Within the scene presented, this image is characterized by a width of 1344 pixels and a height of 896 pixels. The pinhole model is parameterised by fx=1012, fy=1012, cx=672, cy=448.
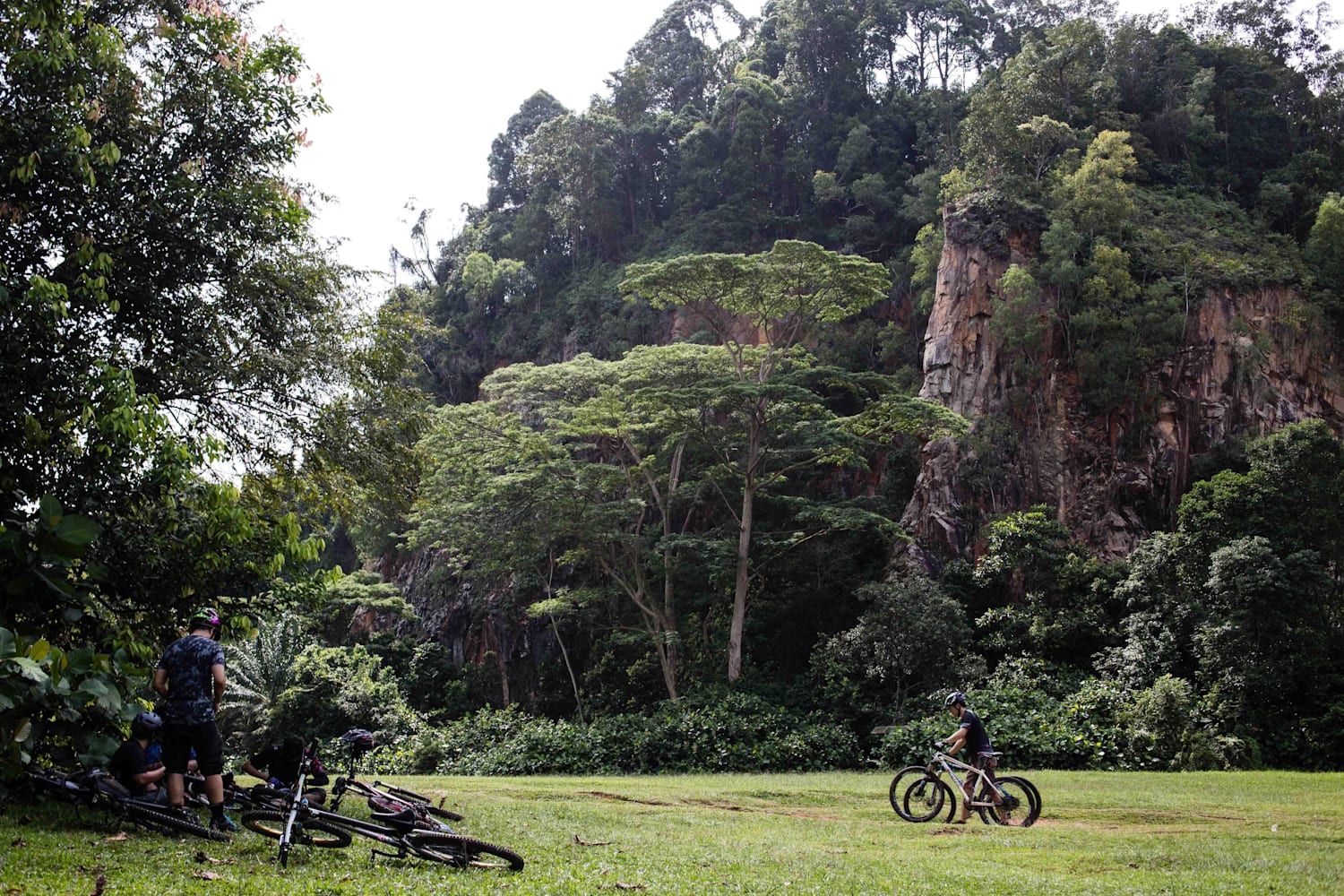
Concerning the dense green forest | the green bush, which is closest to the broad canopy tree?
the dense green forest

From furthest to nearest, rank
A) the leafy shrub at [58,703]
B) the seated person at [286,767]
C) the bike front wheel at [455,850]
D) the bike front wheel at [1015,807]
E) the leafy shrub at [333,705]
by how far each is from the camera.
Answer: the leafy shrub at [333,705] < the bike front wheel at [1015,807] < the seated person at [286,767] < the bike front wheel at [455,850] < the leafy shrub at [58,703]

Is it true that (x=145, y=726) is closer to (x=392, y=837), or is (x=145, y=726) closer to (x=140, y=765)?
(x=140, y=765)

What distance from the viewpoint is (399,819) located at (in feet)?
21.1

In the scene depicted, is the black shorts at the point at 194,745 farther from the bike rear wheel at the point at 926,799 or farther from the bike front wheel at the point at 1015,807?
the bike front wheel at the point at 1015,807

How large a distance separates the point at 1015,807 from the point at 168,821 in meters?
7.74

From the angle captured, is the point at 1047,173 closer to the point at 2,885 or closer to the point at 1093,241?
the point at 1093,241

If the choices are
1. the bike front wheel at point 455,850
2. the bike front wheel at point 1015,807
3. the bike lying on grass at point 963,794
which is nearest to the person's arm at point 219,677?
the bike front wheel at point 455,850

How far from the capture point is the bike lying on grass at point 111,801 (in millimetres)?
6480

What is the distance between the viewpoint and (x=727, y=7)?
158ft

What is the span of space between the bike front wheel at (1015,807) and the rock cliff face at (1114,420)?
14343mm

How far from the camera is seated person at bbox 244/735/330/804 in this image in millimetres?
6852

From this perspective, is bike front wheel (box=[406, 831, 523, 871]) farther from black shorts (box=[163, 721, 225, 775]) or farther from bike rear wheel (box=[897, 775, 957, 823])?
bike rear wheel (box=[897, 775, 957, 823])

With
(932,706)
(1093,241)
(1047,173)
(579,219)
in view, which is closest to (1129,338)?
(1093,241)

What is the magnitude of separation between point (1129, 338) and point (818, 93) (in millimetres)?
19847
